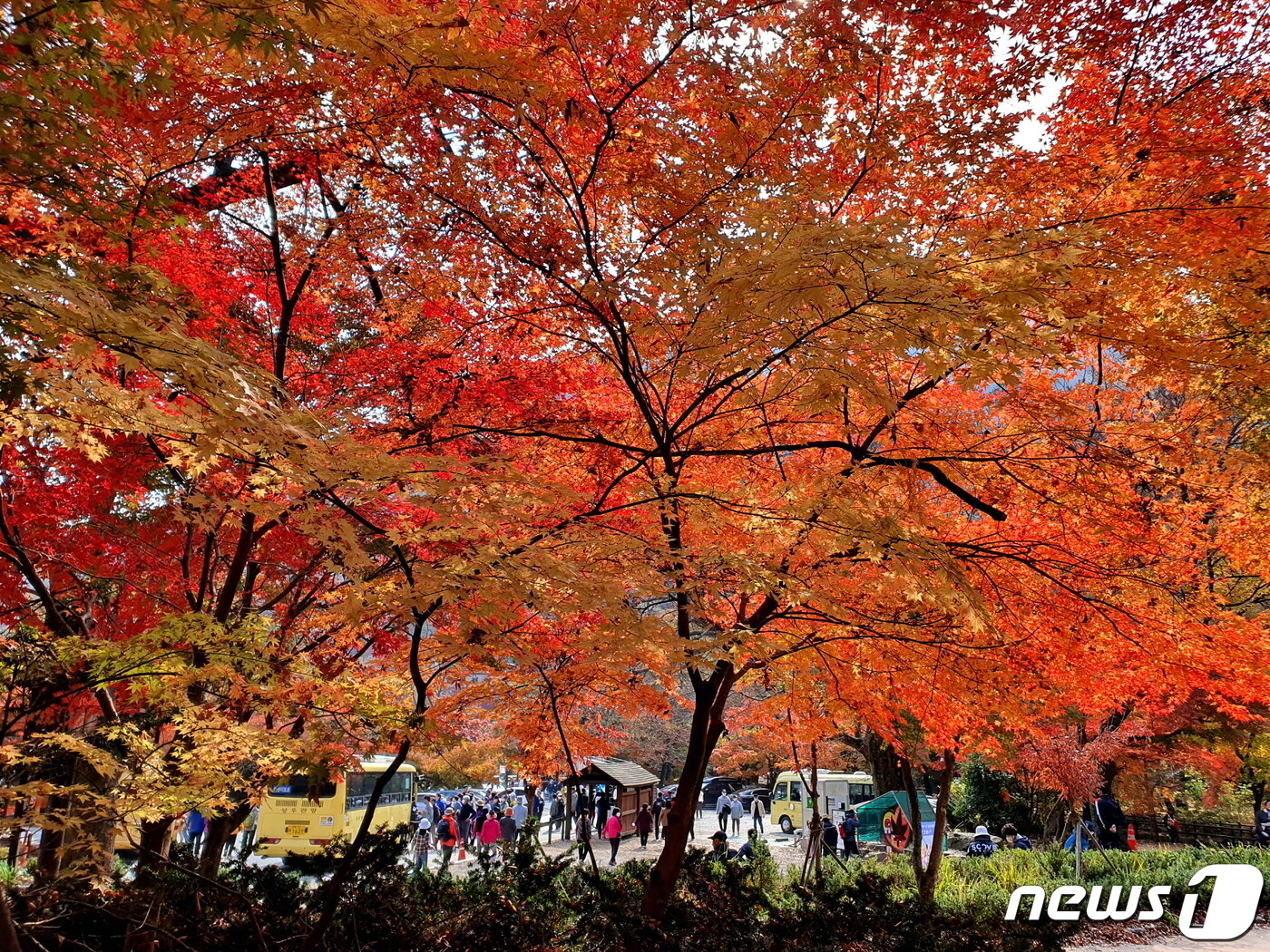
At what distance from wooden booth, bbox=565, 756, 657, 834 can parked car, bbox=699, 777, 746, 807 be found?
13.0 meters

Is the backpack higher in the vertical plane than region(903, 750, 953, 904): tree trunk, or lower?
lower

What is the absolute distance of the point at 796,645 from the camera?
6.40m

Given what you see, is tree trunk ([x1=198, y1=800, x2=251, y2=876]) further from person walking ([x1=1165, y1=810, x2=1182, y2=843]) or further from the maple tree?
person walking ([x1=1165, y1=810, x2=1182, y2=843])

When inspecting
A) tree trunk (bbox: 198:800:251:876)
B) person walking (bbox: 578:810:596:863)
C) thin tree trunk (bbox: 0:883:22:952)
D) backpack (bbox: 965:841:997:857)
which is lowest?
backpack (bbox: 965:841:997:857)

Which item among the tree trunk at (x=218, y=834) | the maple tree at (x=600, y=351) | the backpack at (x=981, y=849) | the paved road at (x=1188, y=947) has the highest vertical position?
the maple tree at (x=600, y=351)

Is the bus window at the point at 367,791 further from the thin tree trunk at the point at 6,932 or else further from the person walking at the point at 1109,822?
the person walking at the point at 1109,822

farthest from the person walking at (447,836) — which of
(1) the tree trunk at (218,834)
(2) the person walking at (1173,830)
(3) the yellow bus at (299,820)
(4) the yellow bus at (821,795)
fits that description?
(2) the person walking at (1173,830)

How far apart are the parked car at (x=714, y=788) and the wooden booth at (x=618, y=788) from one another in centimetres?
1297

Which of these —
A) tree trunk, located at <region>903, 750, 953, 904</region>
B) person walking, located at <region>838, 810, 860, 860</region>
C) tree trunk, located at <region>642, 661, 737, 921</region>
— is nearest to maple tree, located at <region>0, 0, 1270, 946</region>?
tree trunk, located at <region>642, 661, 737, 921</region>

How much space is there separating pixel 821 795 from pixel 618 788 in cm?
956

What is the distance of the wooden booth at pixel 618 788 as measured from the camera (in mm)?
20420

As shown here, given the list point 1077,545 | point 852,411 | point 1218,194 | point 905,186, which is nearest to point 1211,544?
point 1077,545

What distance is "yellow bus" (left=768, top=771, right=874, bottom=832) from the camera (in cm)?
2409

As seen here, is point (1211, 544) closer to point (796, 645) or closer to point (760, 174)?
point (796, 645)
